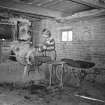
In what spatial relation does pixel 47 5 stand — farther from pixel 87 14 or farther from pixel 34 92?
pixel 34 92

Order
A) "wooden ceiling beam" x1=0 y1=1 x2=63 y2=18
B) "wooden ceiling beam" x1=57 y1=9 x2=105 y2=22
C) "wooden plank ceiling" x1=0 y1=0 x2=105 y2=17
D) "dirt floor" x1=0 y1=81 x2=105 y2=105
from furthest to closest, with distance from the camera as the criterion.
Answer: "wooden ceiling beam" x1=57 y1=9 x2=105 y2=22 < "wooden ceiling beam" x1=0 y1=1 x2=63 y2=18 < "wooden plank ceiling" x1=0 y1=0 x2=105 y2=17 < "dirt floor" x1=0 y1=81 x2=105 y2=105

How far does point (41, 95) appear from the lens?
15.8 ft

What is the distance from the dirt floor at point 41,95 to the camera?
4.27 metres

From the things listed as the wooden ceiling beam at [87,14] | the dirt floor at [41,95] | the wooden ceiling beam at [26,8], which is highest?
the wooden ceiling beam at [26,8]

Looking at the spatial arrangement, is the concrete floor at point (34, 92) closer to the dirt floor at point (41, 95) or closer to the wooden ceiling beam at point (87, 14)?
the dirt floor at point (41, 95)

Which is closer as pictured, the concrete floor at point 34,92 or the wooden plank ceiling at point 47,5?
the concrete floor at point 34,92

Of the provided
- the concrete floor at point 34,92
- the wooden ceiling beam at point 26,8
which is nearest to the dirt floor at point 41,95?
the concrete floor at point 34,92

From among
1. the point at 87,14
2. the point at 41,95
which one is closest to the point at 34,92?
the point at 41,95

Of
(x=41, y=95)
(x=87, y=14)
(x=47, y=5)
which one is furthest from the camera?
(x=87, y=14)

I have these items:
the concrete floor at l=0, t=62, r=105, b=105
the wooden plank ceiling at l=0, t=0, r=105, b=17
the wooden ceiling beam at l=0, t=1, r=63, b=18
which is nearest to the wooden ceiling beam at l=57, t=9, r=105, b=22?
the wooden plank ceiling at l=0, t=0, r=105, b=17

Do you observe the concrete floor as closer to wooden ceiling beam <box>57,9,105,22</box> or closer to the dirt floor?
the dirt floor

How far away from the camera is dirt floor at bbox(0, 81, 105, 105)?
4.27m

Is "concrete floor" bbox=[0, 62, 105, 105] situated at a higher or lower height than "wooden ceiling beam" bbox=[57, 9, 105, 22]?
lower

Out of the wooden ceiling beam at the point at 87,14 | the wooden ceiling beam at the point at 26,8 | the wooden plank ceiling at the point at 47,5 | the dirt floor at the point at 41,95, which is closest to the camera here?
the dirt floor at the point at 41,95
